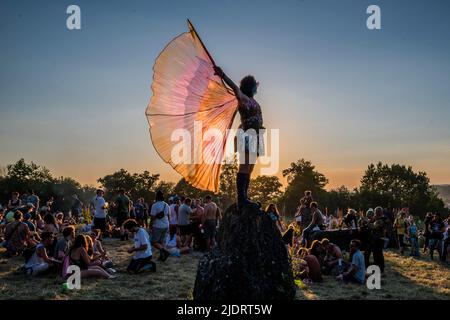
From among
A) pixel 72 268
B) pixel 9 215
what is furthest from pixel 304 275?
pixel 9 215

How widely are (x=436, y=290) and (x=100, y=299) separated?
7.62m

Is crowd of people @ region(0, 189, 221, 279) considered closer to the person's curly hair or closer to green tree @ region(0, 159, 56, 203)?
the person's curly hair

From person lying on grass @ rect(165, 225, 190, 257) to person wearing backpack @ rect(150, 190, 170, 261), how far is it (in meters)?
1.07

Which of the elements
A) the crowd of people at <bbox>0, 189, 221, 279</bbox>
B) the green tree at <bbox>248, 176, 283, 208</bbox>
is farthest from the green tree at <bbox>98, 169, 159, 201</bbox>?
A: the crowd of people at <bbox>0, 189, 221, 279</bbox>

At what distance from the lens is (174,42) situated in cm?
621

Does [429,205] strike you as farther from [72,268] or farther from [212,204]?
[72,268]

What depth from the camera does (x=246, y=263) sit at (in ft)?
20.7

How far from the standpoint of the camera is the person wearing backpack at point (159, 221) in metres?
12.7

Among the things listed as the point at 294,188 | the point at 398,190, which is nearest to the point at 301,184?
the point at 294,188

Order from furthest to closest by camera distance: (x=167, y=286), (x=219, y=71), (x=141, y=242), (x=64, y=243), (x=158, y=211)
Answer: (x=158, y=211), (x=141, y=242), (x=64, y=243), (x=167, y=286), (x=219, y=71)

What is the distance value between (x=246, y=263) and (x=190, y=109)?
8.30ft

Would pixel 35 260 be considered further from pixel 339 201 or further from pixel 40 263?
pixel 339 201

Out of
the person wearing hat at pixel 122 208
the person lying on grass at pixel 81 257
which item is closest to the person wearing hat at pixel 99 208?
the person wearing hat at pixel 122 208

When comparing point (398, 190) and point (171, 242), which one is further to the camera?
point (398, 190)
